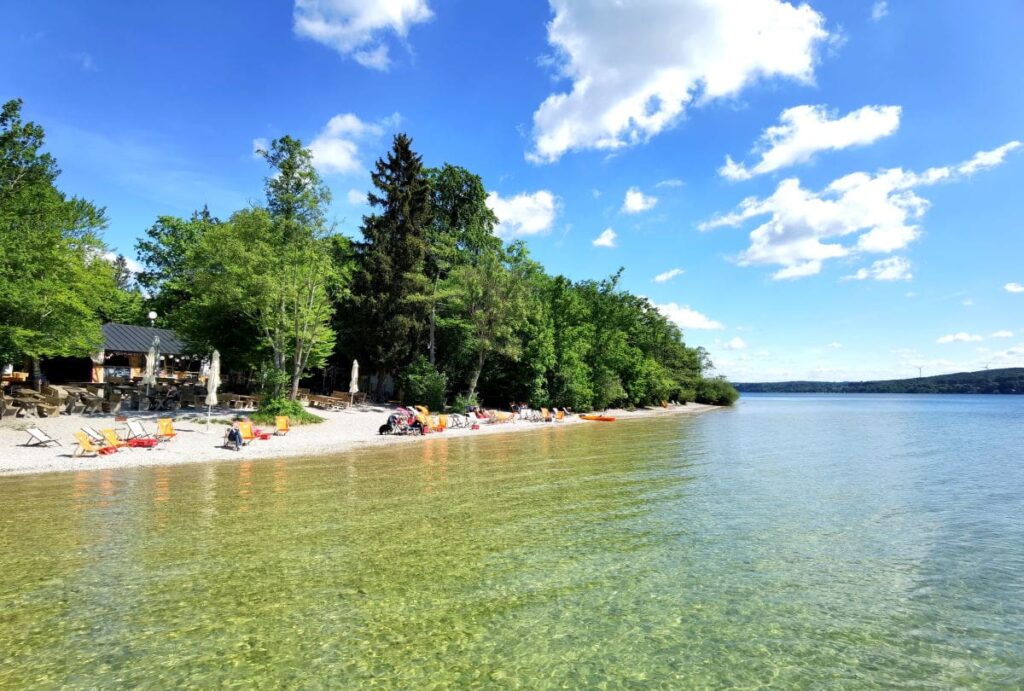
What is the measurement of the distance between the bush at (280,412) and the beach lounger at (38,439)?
27.7 feet

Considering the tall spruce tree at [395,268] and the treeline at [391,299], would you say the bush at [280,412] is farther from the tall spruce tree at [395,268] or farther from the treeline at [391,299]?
the tall spruce tree at [395,268]

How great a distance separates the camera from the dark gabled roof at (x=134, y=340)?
43.9m

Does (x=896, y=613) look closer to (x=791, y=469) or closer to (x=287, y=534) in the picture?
(x=287, y=534)

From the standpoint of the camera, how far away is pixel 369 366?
148 feet

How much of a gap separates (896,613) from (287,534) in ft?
29.7

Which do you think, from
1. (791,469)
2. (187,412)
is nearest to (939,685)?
(791,469)

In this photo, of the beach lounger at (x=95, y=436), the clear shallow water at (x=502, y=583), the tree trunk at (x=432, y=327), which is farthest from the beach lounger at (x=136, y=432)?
the tree trunk at (x=432, y=327)

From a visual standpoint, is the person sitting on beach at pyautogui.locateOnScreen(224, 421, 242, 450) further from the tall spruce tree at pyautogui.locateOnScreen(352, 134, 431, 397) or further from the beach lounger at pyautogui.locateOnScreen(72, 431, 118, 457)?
the tall spruce tree at pyautogui.locateOnScreen(352, 134, 431, 397)

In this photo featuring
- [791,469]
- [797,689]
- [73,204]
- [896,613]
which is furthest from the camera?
[73,204]

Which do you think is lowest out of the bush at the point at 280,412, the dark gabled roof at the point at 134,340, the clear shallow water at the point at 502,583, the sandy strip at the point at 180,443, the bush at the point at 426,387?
the clear shallow water at the point at 502,583

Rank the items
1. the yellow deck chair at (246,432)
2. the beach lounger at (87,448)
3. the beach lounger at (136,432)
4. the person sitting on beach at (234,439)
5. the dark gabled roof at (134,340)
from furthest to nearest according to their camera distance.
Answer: the dark gabled roof at (134,340), the yellow deck chair at (246,432), the person sitting on beach at (234,439), the beach lounger at (136,432), the beach lounger at (87,448)

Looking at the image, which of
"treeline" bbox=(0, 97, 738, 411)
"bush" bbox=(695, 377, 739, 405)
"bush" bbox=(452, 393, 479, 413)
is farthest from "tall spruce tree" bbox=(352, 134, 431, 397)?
"bush" bbox=(695, 377, 739, 405)

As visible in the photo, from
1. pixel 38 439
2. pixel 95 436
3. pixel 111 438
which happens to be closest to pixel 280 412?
pixel 95 436

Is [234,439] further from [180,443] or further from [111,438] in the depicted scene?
[111,438]
